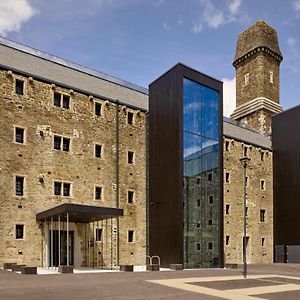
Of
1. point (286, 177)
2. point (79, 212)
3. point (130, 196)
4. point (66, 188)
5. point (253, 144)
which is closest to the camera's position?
point (79, 212)

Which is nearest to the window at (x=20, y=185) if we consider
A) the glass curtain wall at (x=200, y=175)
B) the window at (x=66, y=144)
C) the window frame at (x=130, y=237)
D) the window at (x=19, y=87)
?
the window at (x=66, y=144)

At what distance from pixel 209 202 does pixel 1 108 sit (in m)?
15.4

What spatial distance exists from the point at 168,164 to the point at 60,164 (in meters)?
7.45

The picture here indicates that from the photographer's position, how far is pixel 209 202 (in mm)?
29500

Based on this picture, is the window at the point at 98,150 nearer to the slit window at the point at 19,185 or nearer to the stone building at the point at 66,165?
the stone building at the point at 66,165

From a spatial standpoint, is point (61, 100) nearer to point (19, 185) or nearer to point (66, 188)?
point (66, 188)

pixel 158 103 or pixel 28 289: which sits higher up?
pixel 158 103

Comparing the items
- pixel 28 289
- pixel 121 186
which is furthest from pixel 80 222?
pixel 28 289

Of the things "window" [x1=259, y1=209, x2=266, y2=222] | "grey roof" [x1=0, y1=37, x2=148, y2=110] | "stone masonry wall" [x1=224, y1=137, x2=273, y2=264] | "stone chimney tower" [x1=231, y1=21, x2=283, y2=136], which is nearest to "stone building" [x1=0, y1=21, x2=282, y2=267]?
"grey roof" [x1=0, y1=37, x2=148, y2=110]

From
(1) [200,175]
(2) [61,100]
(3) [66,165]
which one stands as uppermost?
(2) [61,100]

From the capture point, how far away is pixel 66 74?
3147cm

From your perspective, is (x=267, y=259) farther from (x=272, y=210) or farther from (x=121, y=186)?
(x=121, y=186)

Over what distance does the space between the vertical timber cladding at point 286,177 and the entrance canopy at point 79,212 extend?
2195cm

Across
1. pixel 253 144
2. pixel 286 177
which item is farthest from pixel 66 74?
pixel 286 177
